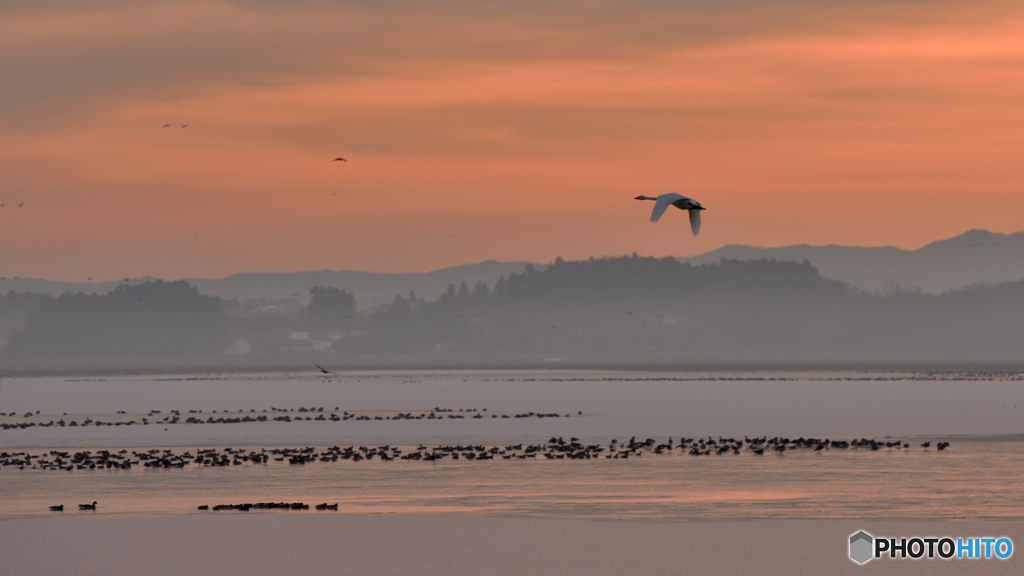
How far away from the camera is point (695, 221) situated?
24719 millimetres

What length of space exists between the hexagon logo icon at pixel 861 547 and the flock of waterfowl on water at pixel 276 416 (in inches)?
2046

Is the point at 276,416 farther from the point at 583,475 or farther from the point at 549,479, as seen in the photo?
the point at 549,479

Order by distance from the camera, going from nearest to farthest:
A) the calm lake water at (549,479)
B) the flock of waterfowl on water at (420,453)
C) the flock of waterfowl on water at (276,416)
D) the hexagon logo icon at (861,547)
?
the hexagon logo icon at (861,547), the calm lake water at (549,479), the flock of waterfowl on water at (420,453), the flock of waterfowl on water at (276,416)

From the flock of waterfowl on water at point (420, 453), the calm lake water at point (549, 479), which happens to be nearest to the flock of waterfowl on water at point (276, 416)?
the calm lake water at point (549, 479)

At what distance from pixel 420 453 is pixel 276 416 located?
36398 millimetres

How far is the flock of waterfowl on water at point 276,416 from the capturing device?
77.1 m

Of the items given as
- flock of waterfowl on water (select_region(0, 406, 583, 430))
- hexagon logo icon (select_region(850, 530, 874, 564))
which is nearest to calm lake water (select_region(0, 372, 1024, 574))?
hexagon logo icon (select_region(850, 530, 874, 564))

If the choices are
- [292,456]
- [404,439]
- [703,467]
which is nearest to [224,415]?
[404,439]

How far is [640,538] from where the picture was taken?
29938 mm

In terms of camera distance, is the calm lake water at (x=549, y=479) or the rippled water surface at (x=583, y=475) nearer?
the calm lake water at (x=549, y=479)

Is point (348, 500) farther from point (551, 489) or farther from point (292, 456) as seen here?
point (292, 456)

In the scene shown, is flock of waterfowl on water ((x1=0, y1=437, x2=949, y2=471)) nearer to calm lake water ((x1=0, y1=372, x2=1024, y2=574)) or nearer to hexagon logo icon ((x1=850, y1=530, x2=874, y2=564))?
calm lake water ((x1=0, y1=372, x2=1024, y2=574))

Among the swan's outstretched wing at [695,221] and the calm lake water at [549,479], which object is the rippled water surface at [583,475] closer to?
the calm lake water at [549,479]

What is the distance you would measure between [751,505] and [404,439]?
2897 cm
